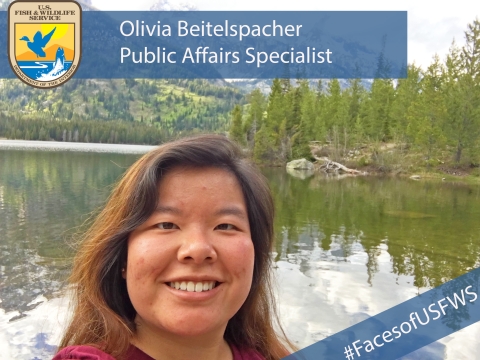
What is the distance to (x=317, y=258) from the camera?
9.66m

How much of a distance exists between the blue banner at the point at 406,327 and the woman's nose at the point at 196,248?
14.2 ft

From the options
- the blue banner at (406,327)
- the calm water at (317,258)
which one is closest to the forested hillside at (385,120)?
the calm water at (317,258)

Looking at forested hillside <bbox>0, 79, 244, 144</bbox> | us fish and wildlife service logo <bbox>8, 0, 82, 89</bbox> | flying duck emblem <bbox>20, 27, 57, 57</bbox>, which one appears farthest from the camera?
forested hillside <bbox>0, 79, 244, 144</bbox>

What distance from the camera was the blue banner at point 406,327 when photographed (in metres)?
5.48

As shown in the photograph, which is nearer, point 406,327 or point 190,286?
point 190,286

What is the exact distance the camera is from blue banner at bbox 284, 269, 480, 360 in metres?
5.48

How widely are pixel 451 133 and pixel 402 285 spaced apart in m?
33.2

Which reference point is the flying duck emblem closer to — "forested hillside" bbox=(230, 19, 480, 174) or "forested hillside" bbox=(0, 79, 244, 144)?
"forested hillside" bbox=(230, 19, 480, 174)

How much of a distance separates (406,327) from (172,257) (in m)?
5.89

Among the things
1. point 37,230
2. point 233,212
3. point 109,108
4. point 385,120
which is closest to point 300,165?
point 385,120

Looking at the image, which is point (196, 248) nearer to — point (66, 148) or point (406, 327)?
point (406, 327)

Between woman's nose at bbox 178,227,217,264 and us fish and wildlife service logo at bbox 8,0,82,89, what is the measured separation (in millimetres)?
7123

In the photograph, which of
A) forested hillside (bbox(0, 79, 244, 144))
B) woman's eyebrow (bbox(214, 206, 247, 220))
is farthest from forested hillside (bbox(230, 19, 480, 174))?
forested hillside (bbox(0, 79, 244, 144))

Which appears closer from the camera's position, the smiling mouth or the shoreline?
the smiling mouth
